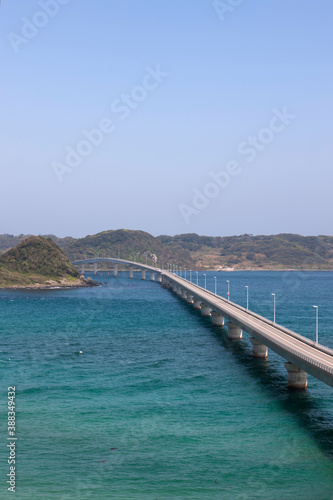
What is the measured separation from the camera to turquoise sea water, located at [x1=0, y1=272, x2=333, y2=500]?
34.9 meters

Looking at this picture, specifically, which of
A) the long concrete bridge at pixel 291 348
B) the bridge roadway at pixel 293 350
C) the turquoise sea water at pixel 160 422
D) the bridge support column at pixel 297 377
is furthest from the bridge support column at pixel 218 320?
the bridge support column at pixel 297 377

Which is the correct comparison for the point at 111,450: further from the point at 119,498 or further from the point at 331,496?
the point at 331,496

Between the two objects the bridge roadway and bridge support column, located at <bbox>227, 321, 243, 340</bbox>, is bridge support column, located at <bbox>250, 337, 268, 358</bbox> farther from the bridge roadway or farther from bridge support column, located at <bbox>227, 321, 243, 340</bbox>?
bridge support column, located at <bbox>227, 321, 243, 340</bbox>

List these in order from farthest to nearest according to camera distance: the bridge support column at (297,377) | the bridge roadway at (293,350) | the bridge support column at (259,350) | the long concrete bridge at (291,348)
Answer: the bridge support column at (259,350) < the bridge support column at (297,377) < the long concrete bridge at (291,348) < the bridge roadway at (293,350)

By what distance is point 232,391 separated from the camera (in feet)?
185

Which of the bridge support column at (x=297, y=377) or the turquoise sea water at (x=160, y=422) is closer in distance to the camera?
the turquoise sea water at (x=160, y=422)

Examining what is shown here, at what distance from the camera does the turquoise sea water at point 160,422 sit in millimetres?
34938

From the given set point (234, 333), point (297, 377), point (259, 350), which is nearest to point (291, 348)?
point (297, 377)

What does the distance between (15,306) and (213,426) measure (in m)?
110

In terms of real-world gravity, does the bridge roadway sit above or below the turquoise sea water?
above

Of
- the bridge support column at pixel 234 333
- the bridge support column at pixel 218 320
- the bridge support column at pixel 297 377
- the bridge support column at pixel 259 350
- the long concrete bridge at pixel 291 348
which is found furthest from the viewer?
the bridge support column at pixel 218 320

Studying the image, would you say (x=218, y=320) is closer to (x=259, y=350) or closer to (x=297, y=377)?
(x=259, y=350)

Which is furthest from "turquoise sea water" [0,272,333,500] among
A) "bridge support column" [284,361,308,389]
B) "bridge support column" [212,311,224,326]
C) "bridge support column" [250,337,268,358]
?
"bridge support column" [212,311,224,326]

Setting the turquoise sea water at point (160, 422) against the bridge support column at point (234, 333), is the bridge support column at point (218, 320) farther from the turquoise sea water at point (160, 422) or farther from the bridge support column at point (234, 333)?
the turquoise sea water at point (160, 422)
